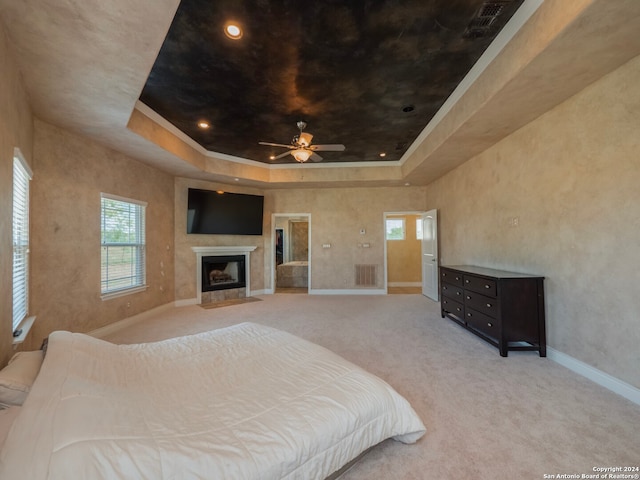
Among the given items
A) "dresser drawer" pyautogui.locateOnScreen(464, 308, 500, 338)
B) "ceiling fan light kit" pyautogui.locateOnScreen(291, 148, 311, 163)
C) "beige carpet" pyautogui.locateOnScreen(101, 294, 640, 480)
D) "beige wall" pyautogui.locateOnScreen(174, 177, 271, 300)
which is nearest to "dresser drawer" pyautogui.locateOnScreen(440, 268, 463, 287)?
"dresser drawer" pyautogui.locateOnScreen(464, 308, 500, 338)

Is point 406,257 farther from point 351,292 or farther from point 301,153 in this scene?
point 301,153

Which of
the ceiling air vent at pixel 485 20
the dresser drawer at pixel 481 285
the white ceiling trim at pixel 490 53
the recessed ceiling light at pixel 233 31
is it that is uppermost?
the recessed ceiling light at pixel 233 31

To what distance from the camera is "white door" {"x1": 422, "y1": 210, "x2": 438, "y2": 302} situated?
6.09 meters

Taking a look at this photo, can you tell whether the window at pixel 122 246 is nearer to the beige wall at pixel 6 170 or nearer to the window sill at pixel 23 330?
the window sill at pixel 23 330

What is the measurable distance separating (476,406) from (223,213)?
18.9ft

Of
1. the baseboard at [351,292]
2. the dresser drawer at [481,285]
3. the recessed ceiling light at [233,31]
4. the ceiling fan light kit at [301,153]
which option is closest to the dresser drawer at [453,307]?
the dresser drawer at [481,285]

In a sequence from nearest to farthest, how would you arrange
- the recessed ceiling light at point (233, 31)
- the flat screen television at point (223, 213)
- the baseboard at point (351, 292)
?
the recessed ceiling light at point (233, 31), the flat screen television at point (223, 213), the baseboard at point (351, 292)

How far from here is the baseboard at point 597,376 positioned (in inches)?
88.7

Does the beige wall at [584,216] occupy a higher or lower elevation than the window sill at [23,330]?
higher

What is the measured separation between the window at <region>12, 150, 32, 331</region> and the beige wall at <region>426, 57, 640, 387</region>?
16.9 ft

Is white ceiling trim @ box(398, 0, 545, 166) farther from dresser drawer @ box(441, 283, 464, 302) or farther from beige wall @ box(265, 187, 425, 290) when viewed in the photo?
beige wall @ box(265, 187, 425, 290)

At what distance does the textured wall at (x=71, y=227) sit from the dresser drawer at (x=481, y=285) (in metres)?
5.21

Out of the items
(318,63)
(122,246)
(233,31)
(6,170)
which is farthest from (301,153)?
(122,246)

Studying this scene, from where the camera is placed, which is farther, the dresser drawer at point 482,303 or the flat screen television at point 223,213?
the flat screen television at point 223,213
